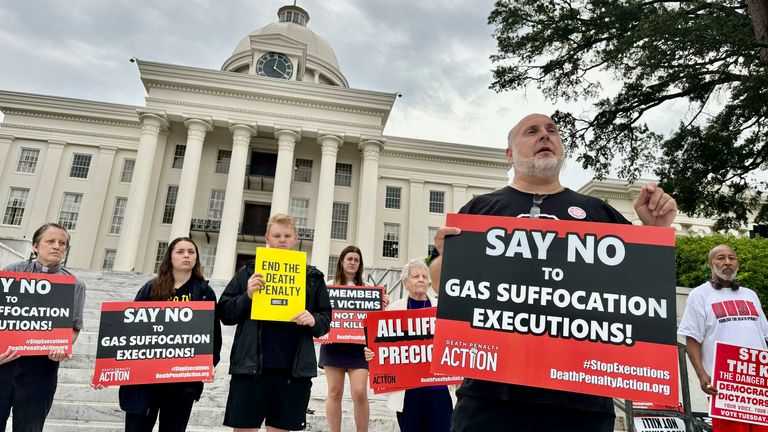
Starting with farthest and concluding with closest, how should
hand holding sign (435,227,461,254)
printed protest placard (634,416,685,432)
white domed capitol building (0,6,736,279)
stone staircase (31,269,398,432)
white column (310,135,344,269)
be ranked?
white domed capitol building (0,6,736,279) → white column (310,135,344,269) → stone staircase (31,269,398,432) → printed protest placard (634,416,685,432) → hand holding sign (435,227,461,254)

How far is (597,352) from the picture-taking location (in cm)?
177

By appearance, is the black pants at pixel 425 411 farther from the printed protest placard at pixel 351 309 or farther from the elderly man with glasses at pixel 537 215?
the elderly man with glasses at pixel 537 215

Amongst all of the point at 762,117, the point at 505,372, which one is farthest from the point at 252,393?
the point at 762,117

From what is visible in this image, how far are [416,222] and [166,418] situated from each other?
104 feet

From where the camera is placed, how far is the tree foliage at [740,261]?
8375mm

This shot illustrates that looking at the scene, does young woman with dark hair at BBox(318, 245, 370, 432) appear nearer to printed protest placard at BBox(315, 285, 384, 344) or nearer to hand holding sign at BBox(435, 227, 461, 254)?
printed protest placard at BBox(315, 285, 384, 344)

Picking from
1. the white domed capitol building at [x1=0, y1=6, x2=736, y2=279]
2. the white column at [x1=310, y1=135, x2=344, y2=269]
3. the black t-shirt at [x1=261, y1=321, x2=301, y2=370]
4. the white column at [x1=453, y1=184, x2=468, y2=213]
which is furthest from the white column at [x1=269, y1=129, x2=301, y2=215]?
the black t-shirt at [x1=261, y1=321, x2=301, y2=370]

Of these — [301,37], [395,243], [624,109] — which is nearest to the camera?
[624,109]

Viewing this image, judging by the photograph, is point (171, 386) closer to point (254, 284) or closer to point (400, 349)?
point (254, 284)

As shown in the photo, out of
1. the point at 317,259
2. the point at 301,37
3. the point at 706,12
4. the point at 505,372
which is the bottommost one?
the point at 505,372

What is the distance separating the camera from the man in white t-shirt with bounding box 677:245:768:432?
13.1 feet

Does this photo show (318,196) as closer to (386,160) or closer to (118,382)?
(386,160)

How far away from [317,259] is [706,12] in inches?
911

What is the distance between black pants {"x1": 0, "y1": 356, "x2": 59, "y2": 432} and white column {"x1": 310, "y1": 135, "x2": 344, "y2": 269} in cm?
2472
